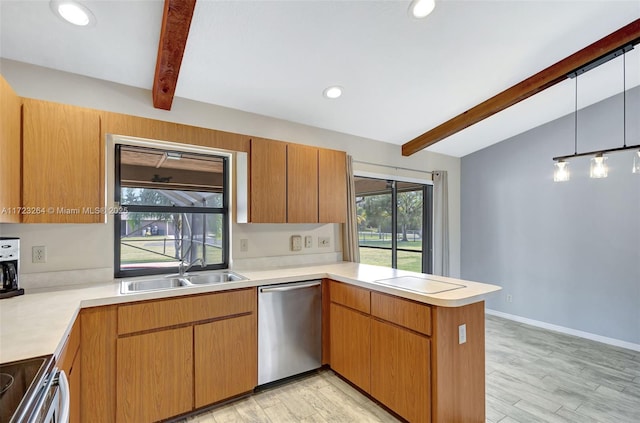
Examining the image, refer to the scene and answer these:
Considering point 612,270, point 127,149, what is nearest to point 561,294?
point 612,270

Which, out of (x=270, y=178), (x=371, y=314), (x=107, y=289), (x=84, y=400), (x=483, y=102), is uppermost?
A: (x=483, y=102)

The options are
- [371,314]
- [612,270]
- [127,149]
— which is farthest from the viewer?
[612,270]

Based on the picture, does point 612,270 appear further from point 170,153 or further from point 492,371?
point 170,153

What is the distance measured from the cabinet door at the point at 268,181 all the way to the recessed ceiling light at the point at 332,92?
2.02 feet

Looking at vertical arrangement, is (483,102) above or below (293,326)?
above

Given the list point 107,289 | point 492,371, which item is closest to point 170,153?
point 107,289

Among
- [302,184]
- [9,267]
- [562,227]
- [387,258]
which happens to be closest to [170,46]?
[302,184]

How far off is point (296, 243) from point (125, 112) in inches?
75.7

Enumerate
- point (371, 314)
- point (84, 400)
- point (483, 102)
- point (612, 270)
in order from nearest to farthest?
point (84, 400), point (371, 314), point (483, 102), point (612, 270)

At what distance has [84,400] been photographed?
5.73 feet

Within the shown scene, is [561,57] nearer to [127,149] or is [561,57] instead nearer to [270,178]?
[270,178]

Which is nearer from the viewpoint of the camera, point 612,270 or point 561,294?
point 612,270

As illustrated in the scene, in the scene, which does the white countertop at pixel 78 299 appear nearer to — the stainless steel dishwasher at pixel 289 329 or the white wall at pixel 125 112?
the stainless steel dishwasher at pixel 289 329

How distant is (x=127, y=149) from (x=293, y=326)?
202 centimetres
